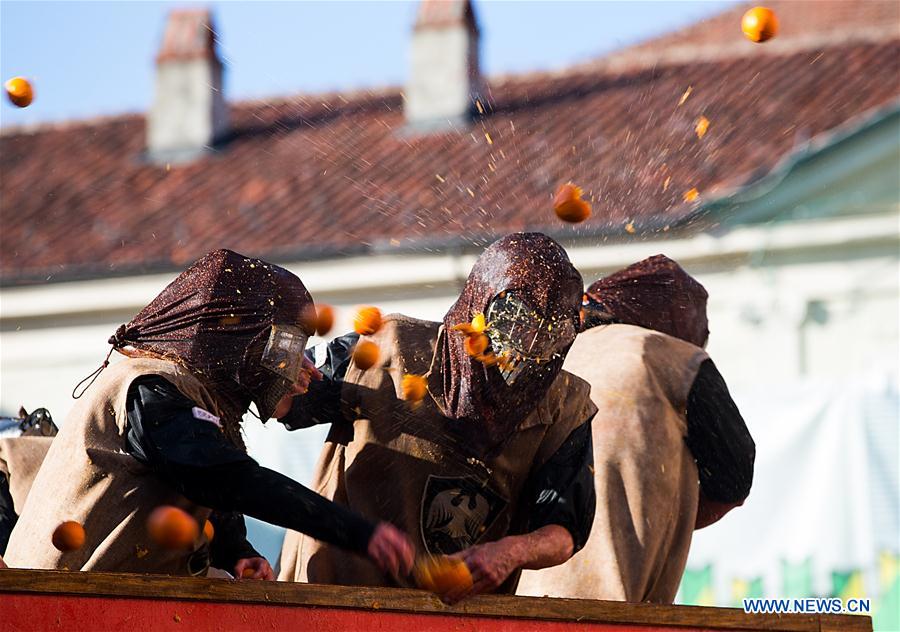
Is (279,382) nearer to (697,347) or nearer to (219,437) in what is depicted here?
(219,437)

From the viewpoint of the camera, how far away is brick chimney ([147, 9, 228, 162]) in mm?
17062

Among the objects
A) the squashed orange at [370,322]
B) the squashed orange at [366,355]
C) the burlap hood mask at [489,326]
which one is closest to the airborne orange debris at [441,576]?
the burlap hood mask at [489,326]

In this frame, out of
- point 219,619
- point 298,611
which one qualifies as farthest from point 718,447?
point 219,619

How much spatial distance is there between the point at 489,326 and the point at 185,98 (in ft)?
46.0

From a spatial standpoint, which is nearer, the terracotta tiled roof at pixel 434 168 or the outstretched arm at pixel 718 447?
the outstretched arm at pixel 718 447

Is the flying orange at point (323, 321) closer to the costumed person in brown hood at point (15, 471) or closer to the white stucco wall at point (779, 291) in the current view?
the costumed person in brown hood at point (15, 471)

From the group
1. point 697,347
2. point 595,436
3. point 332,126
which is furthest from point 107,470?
point 332,126

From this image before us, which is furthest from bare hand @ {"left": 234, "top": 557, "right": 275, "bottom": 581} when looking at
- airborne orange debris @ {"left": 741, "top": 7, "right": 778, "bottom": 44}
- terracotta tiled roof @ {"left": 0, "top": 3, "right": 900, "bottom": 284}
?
terracotta tiled roof @ {"left": 0, "top": 3, "right": 900, "bottom": 284}

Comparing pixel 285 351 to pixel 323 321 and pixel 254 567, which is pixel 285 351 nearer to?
pixel 323 321

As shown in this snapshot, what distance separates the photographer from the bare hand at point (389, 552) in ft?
11.5

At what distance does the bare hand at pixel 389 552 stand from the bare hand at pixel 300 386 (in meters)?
0.57

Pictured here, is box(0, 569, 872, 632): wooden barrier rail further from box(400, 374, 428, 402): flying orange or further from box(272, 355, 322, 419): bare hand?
box(400, 374, 428, 402): flying orange

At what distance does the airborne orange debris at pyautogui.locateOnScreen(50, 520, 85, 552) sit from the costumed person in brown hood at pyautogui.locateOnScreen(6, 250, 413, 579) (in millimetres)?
38

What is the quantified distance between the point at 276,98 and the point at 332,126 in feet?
3.46
